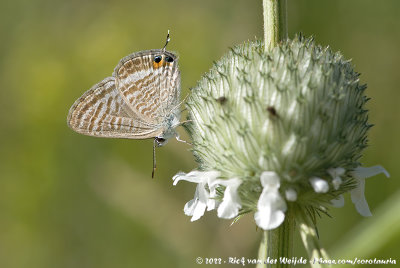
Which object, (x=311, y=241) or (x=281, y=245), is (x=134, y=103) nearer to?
(x=281, y=245)

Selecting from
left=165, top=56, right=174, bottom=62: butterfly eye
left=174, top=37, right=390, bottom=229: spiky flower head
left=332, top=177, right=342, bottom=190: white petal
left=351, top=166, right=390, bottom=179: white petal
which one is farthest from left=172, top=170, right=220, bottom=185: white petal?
left=165, top=56, right=174, bottom=62: butterfly eye

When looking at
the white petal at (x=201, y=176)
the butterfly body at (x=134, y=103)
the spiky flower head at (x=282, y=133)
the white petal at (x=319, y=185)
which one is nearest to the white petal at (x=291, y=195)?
the spiky flower head at (x=282, y=133)

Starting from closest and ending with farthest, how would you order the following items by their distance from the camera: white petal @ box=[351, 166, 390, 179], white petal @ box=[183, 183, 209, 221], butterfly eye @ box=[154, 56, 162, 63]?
white petal @ box=[351, 166, 390, 179] → white petal @ box=[183, 183, 209, 221] → butterfly eye @ box=[154, 56, 162, 63]

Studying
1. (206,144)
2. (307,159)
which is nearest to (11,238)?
(206,144)

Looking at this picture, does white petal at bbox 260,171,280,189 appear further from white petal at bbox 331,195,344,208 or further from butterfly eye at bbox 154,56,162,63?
butterfly eye at bbox 154,56,162,63

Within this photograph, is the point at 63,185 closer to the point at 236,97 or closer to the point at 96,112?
the point at 96,112

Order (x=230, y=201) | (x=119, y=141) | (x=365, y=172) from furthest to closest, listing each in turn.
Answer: (x=119, y=141) < (x=365, y=172) < (x=230, y=201)

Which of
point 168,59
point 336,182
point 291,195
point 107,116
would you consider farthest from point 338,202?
point 107,116
